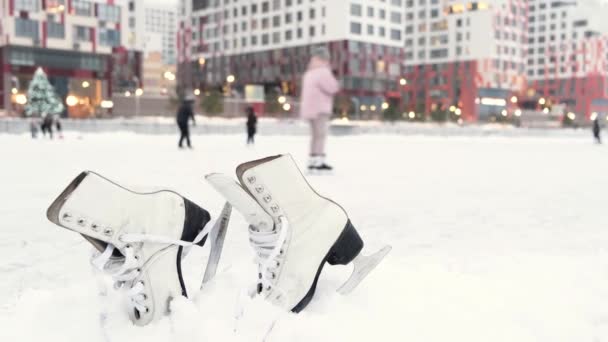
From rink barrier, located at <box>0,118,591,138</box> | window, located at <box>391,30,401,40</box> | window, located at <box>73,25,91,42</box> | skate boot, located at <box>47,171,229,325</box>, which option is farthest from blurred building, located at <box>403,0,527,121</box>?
skate boot, located at <box>47,171,229,325</box>

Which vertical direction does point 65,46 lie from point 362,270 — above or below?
above

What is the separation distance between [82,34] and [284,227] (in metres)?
59.1

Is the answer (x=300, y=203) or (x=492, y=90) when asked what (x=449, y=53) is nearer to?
(x=492, y=90)

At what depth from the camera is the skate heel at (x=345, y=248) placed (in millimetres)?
2262

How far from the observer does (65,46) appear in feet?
179

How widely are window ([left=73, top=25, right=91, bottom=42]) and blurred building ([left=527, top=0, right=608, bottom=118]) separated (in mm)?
72519

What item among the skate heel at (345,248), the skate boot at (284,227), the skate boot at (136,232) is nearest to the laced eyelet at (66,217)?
the skate boot at (136,232)

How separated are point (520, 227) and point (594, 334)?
2558 mm

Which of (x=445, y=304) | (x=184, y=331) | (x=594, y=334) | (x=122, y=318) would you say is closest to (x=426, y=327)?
(x=445, y=304)

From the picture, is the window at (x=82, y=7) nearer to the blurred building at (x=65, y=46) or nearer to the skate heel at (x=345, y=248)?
the blurred building at (x=65, y=46)

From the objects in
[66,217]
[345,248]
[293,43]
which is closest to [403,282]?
[345,248]

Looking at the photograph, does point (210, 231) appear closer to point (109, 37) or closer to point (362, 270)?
point (362, 270)

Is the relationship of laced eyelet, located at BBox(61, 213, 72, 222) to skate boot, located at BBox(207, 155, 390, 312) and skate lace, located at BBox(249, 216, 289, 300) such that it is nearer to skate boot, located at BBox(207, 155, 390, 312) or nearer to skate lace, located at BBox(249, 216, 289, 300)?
skate boot, located at BBox(207, 155, 390, 312)

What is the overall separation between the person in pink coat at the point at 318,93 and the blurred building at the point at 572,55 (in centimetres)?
9516
